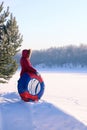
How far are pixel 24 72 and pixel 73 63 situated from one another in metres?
96.0

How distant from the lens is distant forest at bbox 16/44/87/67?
356 ft

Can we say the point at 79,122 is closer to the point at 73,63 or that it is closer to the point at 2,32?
the point at 2,32

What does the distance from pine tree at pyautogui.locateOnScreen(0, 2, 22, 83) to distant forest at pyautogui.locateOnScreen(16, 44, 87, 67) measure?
86753 mm

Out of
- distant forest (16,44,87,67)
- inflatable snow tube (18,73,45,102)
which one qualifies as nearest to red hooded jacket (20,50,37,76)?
inflatable snow tube (18,73,45,102)

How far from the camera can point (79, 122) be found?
9633 mm

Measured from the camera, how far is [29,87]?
1198 cm

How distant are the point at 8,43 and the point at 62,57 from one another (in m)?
101

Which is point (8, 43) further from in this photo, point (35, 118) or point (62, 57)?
point (62, 57)

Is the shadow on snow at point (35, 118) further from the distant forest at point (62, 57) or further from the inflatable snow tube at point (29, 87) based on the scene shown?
the distant forest at point (62, 57)

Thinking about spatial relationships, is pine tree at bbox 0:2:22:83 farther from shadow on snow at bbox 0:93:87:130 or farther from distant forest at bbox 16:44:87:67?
distant forest at bbox 16:44:87:67

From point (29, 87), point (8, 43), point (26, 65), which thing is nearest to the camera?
point (29, 87)

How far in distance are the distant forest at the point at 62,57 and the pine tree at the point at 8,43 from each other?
8675 centimetres

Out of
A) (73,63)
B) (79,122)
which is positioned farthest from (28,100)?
(73,63)

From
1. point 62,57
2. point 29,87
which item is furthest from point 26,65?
point 62,57
